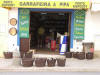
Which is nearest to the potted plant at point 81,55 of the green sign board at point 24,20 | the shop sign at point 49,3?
the shop sign at point 49,3

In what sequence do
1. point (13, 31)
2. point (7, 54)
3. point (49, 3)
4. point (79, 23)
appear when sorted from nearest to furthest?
point (49, 3)
point (7, 54)
point (79, 23)
point (13, 31)

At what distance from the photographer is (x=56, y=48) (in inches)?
523

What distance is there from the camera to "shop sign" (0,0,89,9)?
30.7 feet

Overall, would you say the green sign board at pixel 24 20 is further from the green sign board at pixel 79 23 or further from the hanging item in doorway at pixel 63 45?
the green sign board at pixel 79 23

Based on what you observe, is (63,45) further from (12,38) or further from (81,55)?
(12,38)

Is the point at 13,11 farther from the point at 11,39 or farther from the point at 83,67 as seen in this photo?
the point at 83,67

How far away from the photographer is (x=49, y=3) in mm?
9344

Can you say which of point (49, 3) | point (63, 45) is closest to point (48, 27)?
point (63, 45)

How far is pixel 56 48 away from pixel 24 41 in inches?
130

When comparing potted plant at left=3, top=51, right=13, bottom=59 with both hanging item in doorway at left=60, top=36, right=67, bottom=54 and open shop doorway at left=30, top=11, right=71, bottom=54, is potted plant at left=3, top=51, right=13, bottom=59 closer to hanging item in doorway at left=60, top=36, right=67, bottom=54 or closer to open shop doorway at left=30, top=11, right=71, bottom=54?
hanging item in doorway at left=60, top=36, right=67, bottom=54

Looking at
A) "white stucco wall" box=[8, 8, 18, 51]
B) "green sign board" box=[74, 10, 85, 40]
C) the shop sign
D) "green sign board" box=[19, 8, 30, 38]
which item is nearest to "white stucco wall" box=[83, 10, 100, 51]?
"green sign board" box=[74, 10, 85, 40]

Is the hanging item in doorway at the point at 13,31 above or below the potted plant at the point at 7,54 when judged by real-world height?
above

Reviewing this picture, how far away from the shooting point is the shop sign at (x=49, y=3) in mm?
9344

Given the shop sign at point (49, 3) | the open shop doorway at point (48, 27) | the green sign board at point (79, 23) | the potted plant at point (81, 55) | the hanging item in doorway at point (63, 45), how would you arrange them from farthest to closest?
1. the open shop doorway at point (48, 27)
2. the hanging item in doorway at point (63, 45)
3. the green sign board at point (79, 23)
4. the potted plant at point (81, 55)
5. the shop sign at point (49, 3)
